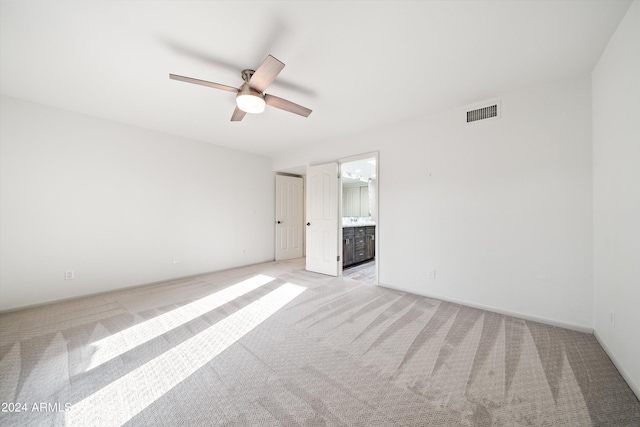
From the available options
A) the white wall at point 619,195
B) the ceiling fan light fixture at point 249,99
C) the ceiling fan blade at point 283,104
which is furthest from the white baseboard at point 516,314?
the ceiling fan light fixture at point 249,99

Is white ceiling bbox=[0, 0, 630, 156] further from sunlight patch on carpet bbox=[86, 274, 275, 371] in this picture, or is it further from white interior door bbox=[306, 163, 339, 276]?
sunlight patch on carpet bbox=[86, 274, 275, 371]

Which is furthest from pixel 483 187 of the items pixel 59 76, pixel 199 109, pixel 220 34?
pixel 59 76

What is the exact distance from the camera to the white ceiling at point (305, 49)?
5.00ft

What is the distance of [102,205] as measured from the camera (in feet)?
10.7

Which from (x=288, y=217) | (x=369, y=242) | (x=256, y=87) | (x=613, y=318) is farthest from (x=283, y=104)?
(x=369, y=242)

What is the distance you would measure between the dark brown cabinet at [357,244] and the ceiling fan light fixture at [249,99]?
287 centimetres

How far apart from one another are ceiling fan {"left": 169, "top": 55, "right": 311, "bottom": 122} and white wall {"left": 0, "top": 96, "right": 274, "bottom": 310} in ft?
7.36

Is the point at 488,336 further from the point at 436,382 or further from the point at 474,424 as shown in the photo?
the point at 474,424

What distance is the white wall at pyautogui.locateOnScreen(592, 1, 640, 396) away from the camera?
1471 mm

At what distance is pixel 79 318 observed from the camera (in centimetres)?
250

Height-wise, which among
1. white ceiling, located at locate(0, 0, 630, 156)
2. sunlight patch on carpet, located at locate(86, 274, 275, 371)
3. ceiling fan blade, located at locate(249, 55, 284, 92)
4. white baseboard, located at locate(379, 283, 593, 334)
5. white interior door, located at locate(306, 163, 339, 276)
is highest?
white ceiling, located at locate(0, 0, 630, 156)

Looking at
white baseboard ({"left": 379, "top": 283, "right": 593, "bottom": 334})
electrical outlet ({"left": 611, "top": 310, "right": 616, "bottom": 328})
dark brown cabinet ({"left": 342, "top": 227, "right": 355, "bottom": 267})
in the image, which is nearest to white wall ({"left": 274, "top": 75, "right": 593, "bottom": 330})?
white baseboard ({"left": 379, "top": 283, "right": 593, "bottom": 334})

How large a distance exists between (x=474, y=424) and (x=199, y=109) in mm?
3898

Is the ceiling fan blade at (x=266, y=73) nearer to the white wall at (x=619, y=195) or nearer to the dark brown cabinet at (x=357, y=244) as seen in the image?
the white wall at (x=619, y=195)
